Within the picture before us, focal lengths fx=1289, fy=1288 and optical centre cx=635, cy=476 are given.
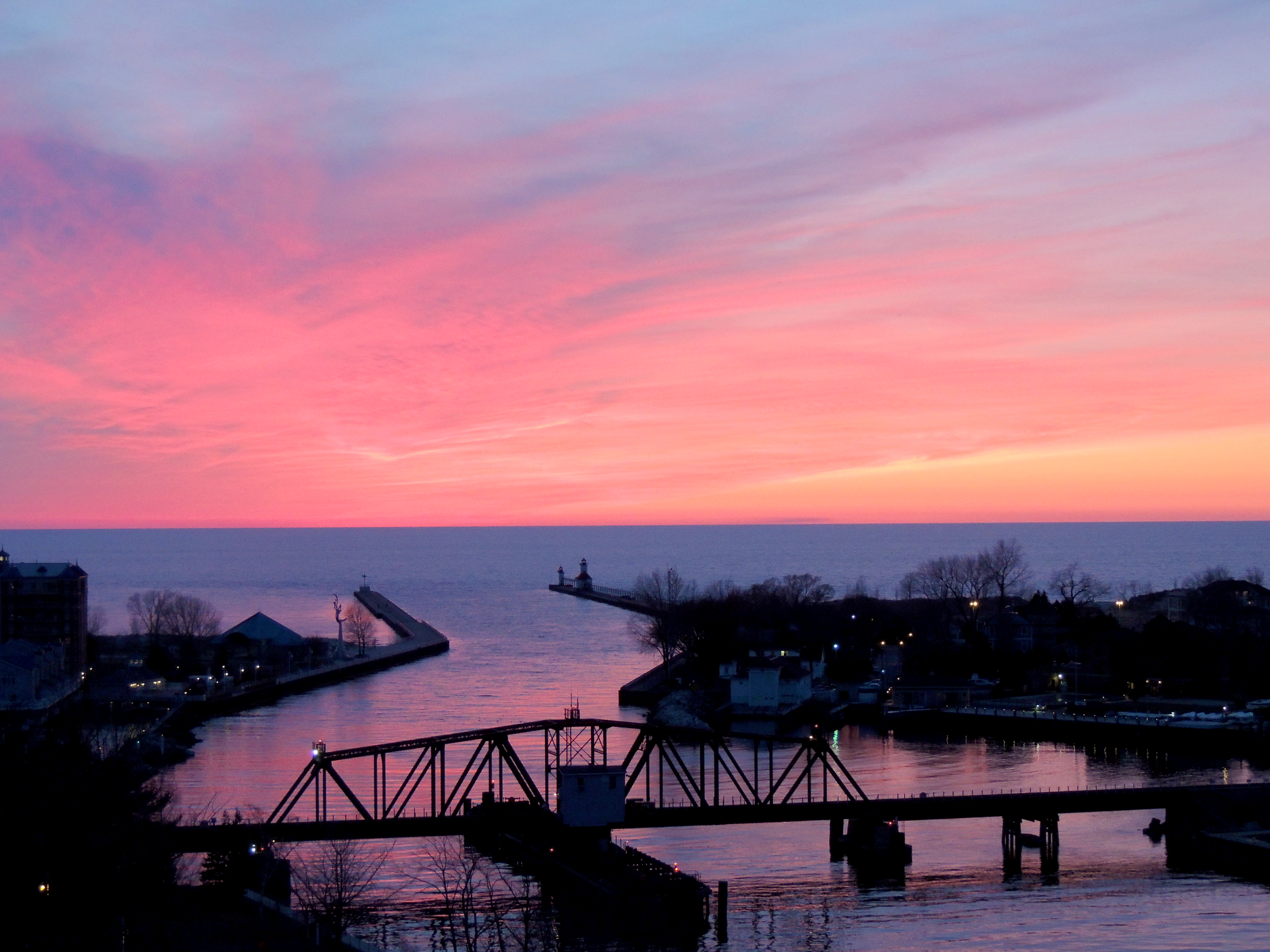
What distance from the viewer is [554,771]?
1575 inches

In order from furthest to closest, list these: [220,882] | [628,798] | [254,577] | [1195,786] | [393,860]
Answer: [254,577], [628,798], [1195,786], [393,860], [220,882]

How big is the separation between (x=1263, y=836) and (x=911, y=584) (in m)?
83.6

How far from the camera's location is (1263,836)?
32.3 metres

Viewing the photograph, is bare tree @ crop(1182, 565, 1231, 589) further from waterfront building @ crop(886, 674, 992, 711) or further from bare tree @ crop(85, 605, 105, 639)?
bare tree @ crop(85, 605, 105, 639)

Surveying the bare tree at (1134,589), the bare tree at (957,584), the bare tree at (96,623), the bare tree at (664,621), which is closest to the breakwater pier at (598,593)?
the bare tree at (664,621)

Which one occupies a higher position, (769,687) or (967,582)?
(967,582)

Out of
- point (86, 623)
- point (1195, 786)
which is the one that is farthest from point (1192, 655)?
point (86, 623)

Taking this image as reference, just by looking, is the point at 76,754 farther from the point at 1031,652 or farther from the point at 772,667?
the point at 1031,652

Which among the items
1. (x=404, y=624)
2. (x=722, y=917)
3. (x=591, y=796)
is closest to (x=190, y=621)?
(x=404, y=624)

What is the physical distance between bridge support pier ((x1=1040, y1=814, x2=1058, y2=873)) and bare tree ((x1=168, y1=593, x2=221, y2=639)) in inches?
2179

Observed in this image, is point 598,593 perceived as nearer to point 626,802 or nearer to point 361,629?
point 361,629

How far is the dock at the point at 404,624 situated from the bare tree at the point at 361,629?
3.82ft

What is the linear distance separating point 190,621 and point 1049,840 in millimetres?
61355

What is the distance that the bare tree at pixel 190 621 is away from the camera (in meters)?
78.5
